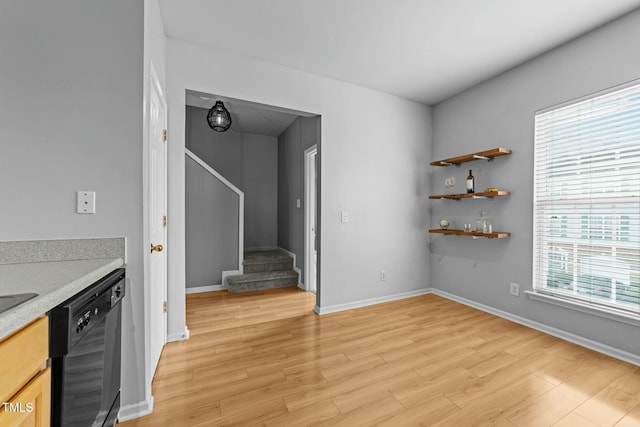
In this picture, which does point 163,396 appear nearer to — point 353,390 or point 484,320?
point 353,390

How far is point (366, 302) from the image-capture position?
11.0 ft

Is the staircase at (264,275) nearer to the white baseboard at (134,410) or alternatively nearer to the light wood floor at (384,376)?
the light wood floor at (384,376)

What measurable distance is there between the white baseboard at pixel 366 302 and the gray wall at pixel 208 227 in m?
1.67

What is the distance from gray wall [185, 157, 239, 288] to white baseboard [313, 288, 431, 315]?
1665mm

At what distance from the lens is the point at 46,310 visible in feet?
2.66

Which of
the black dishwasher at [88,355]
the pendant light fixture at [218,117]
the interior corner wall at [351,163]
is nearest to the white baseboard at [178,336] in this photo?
the interior corner wall at [351,163]

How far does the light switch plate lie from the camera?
4.66ft

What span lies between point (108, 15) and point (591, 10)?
3236 millimetres

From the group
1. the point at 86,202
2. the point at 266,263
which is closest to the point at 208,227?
the point at 266,263

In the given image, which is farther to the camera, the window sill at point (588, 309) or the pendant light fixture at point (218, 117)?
the pendant light fixture at point (218, 117)

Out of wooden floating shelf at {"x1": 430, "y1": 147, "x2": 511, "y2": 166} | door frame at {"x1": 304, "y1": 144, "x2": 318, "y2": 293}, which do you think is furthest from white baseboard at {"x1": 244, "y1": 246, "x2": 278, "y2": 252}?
wooden floating shelf at {"x1": 430, "y1": 147, "x2": 511, "y2": 166}

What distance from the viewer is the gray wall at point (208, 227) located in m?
3.86

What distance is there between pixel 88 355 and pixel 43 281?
326mm

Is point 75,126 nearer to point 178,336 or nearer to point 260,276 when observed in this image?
point 178,336
